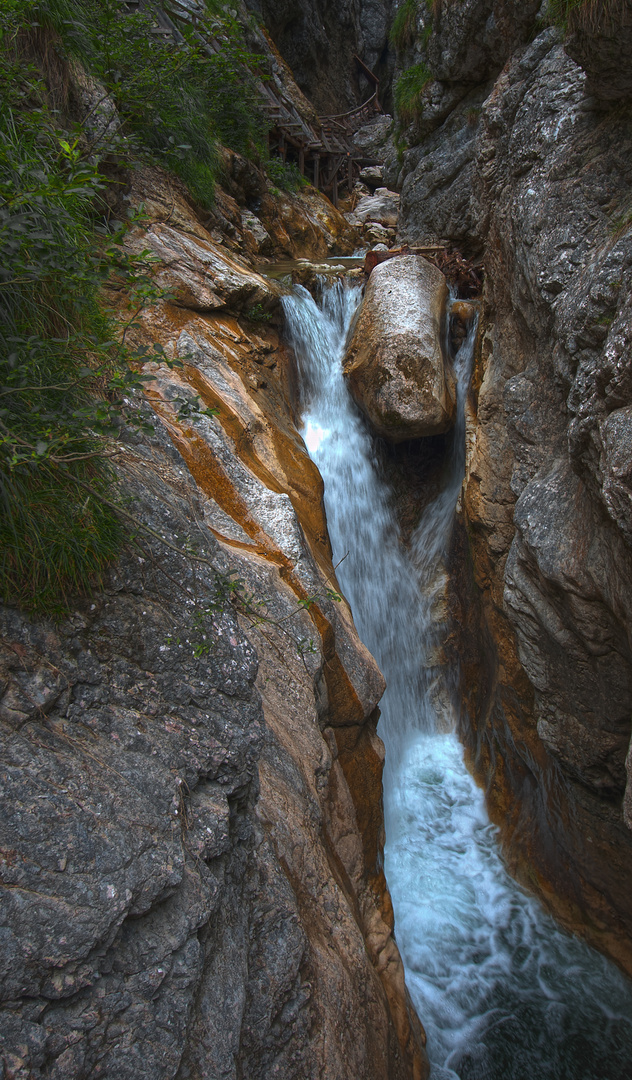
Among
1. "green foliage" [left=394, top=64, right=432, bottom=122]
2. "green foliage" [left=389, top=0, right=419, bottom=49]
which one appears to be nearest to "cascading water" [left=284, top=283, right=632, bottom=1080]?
"green foliage" [left=394, top=64, right=432, bottom=122]

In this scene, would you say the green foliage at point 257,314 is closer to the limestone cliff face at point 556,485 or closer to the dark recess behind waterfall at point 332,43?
the limestone cliff face at point 556,485

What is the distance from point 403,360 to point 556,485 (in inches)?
124

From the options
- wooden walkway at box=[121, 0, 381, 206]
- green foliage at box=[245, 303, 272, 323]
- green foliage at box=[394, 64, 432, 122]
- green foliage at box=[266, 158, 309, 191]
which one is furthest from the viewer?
wooden walkway at box=[121, 0, 381, 206]

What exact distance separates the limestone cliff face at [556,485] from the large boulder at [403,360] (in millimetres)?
653

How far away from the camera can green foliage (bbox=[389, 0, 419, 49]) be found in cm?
1084

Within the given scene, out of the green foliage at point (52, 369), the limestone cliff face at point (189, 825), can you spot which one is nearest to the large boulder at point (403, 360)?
the limestone cliff face at point (189, 825)

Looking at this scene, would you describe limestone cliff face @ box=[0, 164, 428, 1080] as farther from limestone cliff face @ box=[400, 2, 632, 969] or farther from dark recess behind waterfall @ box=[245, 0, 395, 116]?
dark recess behind waterfall @ box=[245, 0, 395, 116]

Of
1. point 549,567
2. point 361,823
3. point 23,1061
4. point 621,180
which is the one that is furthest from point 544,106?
point 23,1061

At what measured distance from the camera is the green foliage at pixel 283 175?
1260cm

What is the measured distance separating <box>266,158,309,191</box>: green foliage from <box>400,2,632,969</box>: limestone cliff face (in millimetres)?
7319

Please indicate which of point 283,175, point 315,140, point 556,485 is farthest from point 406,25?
point 556,485

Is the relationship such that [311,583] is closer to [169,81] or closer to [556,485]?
[556,485]

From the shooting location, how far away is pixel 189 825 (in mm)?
2180

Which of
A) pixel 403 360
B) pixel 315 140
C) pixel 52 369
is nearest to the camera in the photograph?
pixel 52 369
